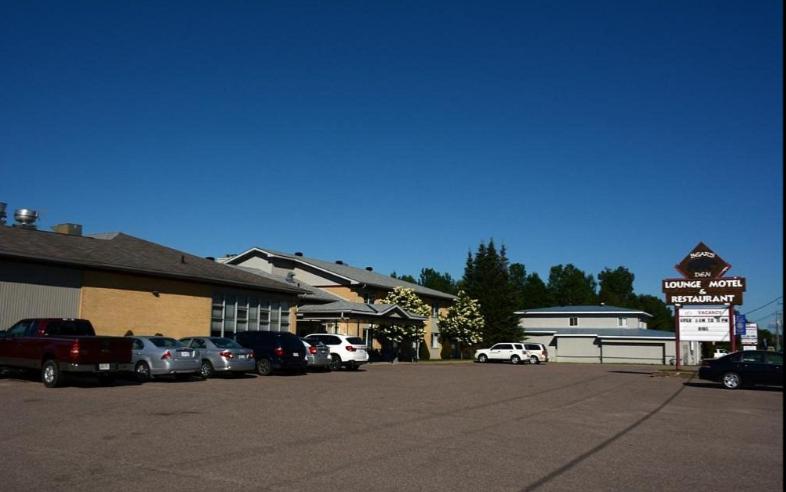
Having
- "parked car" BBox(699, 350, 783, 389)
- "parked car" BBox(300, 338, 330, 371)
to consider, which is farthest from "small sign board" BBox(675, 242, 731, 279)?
"parked car" BBox(300, 338, 330, 371)

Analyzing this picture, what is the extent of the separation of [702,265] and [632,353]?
109ft

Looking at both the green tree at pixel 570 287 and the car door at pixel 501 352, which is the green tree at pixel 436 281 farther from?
the car door at pixel 501 352

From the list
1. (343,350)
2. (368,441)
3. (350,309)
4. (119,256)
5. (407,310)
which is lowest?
(368,441)

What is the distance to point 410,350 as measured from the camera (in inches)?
2151

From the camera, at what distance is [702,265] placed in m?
36.8

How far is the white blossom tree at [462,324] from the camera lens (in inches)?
2440

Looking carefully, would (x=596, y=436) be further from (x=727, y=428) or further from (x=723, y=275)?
(x=723, y=275)

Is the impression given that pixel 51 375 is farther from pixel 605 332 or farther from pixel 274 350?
pixel 605 332

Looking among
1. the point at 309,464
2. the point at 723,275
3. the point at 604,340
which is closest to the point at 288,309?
the point at 723,275

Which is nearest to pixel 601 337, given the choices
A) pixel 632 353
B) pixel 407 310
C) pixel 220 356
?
pixel 632 353

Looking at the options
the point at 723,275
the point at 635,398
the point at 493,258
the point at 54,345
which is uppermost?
the point at 493,258

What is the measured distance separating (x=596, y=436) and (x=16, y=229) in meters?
25.8

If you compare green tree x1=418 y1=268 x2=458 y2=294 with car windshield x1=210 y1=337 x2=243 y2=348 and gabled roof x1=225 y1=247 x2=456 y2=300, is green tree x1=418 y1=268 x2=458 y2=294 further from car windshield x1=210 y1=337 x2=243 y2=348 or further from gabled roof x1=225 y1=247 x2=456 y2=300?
car windshield x1=210 y1=337 x2=243 y2=348

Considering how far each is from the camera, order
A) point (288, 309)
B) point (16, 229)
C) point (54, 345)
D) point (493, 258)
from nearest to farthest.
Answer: point (54, 345)
point (16, 229)
point (288, 309)
point (493, 258)
